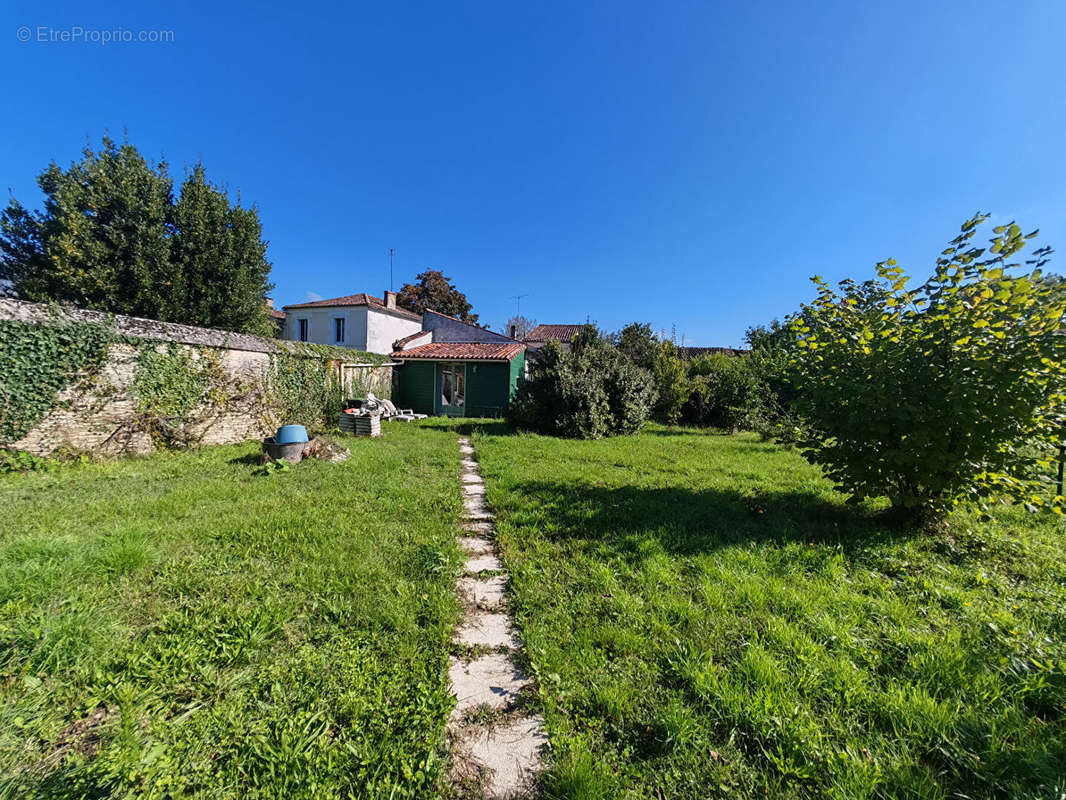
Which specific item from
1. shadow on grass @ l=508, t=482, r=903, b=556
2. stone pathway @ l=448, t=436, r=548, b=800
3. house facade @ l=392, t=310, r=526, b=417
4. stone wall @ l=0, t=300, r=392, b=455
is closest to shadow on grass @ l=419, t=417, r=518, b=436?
house facade @ l=392, t=310, r=526, b=417

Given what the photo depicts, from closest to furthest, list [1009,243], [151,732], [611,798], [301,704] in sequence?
[611,798], [151,732], [301,704], [1009,243]

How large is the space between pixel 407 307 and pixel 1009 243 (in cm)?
A: 3548

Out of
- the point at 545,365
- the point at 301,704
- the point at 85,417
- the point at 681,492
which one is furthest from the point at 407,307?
the point at 301,704

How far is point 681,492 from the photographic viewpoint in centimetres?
555

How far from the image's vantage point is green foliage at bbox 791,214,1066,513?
129 inches

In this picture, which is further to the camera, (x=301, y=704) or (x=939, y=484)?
(x=939, y=484)

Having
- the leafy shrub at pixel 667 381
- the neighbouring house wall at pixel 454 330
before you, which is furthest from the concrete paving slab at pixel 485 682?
the neighbouring house wall at pixel 454 330

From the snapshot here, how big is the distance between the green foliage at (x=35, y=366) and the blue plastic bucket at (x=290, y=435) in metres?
3.03

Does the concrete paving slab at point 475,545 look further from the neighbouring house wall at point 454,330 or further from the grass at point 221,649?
the neighbouring house wall at point 454,330

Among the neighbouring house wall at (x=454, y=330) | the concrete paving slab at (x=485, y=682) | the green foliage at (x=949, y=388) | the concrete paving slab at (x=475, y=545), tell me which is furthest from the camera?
the neighbouring house wall at (x=454, y=330)

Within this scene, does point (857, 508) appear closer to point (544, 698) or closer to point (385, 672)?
point (544, 698)

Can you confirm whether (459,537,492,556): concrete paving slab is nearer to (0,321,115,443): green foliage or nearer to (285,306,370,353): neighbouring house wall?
(0,321,115,443): green foliage

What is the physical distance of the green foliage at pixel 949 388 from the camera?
10.7 ft

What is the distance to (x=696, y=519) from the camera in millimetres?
4469
